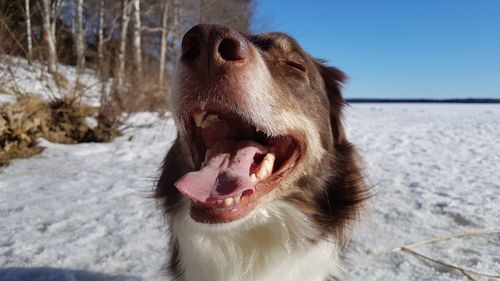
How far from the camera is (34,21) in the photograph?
58.3 feet

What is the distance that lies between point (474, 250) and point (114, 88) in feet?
19.8

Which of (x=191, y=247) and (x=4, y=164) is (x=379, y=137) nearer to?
(x=4, y=164)

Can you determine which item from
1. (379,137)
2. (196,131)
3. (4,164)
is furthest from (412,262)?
(379,137)

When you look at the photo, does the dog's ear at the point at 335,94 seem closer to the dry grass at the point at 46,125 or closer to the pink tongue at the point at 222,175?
the pink tongue at the point at 222,175

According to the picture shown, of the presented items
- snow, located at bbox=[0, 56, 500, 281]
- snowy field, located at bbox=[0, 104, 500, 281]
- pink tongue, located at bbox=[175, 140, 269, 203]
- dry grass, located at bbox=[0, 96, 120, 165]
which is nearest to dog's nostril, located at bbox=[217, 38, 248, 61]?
pink tongue, located at bbox=[175, 140, 269, 203]

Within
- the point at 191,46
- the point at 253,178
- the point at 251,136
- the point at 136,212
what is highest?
the point at 191,46

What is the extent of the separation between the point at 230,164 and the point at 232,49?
1.72 ft

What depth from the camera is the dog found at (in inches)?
67.4

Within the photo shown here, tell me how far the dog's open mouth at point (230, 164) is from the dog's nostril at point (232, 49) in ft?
0.87

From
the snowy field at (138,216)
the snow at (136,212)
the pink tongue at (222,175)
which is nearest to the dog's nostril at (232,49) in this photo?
the pink tongue at (222,175)

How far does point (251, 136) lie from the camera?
2053 millimetres

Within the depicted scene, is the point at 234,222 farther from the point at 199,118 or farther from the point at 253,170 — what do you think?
the point at 199,118

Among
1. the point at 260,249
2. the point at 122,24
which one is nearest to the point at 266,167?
the point at 260,249

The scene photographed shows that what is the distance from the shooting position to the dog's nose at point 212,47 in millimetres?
1564
